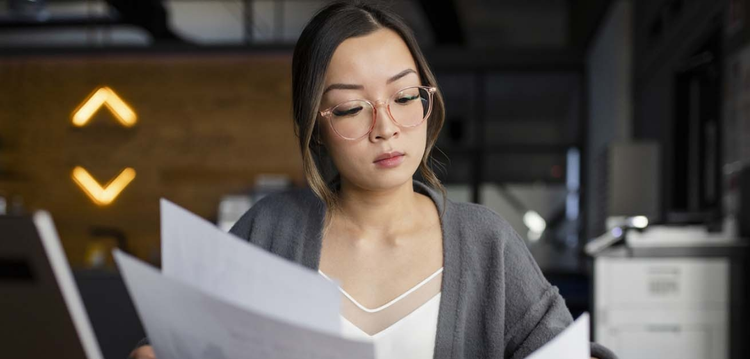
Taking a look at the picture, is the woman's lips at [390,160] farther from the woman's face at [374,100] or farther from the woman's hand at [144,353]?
the woman's hand at [144,353]

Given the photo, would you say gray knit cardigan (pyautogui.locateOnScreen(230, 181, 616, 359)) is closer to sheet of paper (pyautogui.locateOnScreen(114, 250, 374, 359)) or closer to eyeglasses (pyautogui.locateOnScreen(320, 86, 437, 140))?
eyeglasses (pyautogui.locateOnScreen(320, 86, 437, 140))

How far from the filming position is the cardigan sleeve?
0.96 m

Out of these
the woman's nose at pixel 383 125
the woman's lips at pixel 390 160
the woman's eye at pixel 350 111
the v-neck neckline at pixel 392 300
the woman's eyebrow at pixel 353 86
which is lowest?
the v-neck neckline at pixel 392 300

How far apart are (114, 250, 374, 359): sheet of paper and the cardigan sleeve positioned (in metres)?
0.51

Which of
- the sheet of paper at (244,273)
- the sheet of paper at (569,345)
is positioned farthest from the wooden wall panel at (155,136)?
the sheet of paper at (569,345)

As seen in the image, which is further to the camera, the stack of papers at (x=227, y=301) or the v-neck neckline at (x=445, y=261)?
the v-neck neckline at (x=445, y=261)

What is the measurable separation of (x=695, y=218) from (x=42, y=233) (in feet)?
13.4

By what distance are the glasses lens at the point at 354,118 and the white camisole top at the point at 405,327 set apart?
0.23 m

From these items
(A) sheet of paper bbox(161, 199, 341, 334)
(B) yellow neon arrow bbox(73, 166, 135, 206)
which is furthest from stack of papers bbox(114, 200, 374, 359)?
(B) yellow neon arrow bbox(73, 166, 135, 206)

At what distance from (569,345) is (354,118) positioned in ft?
1.65

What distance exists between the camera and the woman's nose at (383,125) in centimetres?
96

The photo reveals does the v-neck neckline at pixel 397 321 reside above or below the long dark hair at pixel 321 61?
below

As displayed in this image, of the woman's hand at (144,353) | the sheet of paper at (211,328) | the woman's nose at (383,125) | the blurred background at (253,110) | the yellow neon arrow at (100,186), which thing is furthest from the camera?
the yellow neon arrow at (100,186)

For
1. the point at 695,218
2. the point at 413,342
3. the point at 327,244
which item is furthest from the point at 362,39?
the point at 695,218
